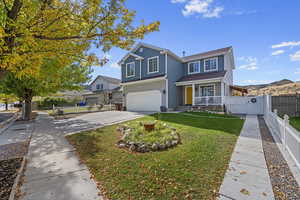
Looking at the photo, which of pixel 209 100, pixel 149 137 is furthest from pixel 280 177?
pixel 209 100

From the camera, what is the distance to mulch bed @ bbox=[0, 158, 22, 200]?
2.85 m

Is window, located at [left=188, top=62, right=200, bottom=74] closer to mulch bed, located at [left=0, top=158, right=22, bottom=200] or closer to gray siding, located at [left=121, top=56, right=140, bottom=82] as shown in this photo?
gray siding, located at [left=121, top=56, right=140, bottom=82]

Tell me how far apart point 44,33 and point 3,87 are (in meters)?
11.7

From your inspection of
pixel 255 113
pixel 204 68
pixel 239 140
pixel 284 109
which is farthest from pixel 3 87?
pixel 284 109

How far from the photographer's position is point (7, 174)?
3.56 meters

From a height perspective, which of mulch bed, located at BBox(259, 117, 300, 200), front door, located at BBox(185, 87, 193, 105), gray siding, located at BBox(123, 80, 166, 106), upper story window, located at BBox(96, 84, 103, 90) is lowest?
mulch bed, located at BBox(259, 117, 300, 200)

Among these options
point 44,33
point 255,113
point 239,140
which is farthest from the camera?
point 255,113

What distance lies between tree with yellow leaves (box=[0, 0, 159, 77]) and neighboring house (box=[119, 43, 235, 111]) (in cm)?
1162

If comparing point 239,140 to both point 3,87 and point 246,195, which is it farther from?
point 3,87

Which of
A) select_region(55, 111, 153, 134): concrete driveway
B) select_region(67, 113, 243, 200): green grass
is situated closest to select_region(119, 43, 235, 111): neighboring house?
select_region(55, 111, 153, 134): concrete driveway

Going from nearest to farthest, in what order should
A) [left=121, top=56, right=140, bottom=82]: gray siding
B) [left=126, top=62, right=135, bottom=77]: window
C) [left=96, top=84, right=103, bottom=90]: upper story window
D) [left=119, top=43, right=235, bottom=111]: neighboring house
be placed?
[left=119, top=43, right=235, bottom=111]: neighboring house
[left=121, top=56, right=140, bottom=82]: gray siding
[left=126, top=62, right=135, bottom=77]: window
[left=96, top=84, right=103, bottom=90]: upper story window

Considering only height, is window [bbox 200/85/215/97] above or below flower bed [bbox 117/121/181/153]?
above

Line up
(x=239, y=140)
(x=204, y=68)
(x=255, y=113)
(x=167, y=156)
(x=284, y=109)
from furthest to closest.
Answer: (x=204, y=68)
(x=255, y=113)
(x=284, y=109)
(x=239, y=140)
(x=167, y=156)

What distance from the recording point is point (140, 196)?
2521 millimetres
